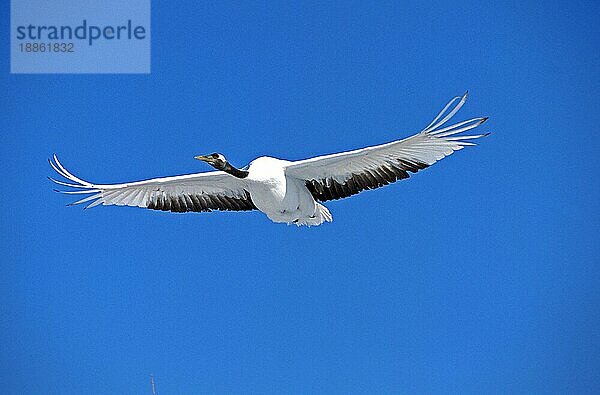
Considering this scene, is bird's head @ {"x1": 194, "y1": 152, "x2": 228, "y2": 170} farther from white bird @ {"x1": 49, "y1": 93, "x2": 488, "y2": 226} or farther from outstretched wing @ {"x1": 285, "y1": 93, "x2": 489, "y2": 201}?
outstretched wing @ {"x1": 285, "y1": 93, "x2": 489, "y2": 201}

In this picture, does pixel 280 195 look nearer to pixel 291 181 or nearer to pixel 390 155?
pixel 291 181

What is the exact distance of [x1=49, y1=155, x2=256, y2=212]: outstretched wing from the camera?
10.5ft

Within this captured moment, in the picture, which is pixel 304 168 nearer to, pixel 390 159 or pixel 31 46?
pixel 390 159

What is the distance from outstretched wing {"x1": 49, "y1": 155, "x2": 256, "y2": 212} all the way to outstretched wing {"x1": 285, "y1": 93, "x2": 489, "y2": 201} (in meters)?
0.28

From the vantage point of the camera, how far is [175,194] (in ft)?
11.0

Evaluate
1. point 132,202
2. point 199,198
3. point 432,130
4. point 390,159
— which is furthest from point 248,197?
point 432,130

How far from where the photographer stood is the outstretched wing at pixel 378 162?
283cm

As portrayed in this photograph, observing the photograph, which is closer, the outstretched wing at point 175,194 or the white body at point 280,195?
the white body at point 280,195

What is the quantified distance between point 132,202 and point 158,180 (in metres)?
0.21

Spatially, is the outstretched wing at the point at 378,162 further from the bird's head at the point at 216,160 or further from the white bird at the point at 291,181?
the bird's head at the point at 216,160

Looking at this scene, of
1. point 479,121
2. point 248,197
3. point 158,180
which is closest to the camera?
point 479,121

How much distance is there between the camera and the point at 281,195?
295 centimetres

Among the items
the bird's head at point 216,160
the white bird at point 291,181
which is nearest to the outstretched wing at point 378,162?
the white bird at point 291,181

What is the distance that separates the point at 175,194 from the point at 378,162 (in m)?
0.78
